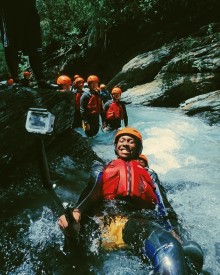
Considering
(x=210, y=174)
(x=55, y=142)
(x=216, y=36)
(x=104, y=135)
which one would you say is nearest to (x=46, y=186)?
(x=55, y=142)

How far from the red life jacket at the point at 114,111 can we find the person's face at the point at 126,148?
16.6 ft

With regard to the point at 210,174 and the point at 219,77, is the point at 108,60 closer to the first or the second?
the point at 219,77

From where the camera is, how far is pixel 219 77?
12.4m

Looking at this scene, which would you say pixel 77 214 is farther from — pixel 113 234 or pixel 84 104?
pixel 84 104

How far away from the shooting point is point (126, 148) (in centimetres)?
405

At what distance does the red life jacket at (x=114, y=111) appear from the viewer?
9.10 meters

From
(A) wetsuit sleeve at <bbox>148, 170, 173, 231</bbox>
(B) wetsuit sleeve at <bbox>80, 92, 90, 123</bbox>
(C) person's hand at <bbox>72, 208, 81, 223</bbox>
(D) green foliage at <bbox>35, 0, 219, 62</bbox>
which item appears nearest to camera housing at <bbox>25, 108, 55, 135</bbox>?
(C) person's hand at <bbox>72, 208, 81, 223</bbox>

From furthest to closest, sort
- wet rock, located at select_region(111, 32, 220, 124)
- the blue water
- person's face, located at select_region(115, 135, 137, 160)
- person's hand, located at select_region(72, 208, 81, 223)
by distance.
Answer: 1. wet rock, located at select_region(111, 32, 220, 124)
2. the blue water
3. person's face, located at select_region(115, 135, 137, 160)
4. person's hand, located at select_region(72, 208, 81, 223)

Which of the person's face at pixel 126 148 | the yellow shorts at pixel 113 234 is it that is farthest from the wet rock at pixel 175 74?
the yellow shorts at pixel 113 234

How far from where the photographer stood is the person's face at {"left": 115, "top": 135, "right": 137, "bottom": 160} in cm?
402

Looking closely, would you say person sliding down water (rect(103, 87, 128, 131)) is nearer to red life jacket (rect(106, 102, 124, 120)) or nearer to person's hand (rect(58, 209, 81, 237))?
red life jacket (rect(106, 102, 124, 120))

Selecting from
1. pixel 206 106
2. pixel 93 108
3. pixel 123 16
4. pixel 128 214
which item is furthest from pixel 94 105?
pixel 123 16

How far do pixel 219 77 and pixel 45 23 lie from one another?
59.6 feet

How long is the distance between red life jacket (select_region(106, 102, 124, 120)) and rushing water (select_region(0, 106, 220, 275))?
671 millimetres
